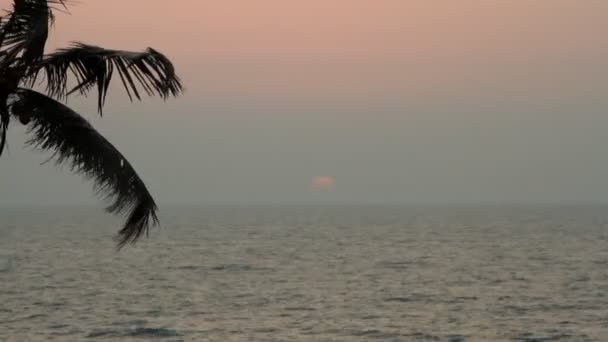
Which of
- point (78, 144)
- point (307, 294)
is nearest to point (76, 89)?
point (78, 144)

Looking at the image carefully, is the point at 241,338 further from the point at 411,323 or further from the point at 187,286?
the point at 187,286

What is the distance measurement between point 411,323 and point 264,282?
2667 centimetres

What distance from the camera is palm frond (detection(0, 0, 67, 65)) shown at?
56.6ft

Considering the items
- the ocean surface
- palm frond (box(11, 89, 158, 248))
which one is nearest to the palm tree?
palm frond (box(11, 89, 158, 248))

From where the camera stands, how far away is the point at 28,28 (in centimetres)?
1748

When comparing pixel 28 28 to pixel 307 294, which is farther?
pixel 307 294

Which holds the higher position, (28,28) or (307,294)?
(28,28)

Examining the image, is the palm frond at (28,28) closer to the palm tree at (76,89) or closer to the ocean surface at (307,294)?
the palm tree at (76,89)

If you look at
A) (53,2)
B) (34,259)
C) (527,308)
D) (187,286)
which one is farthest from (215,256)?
(53,2)

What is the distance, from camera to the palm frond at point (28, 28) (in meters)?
17.2

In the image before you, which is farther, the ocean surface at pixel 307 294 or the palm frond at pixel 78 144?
the ocean surface at pixel 307 294

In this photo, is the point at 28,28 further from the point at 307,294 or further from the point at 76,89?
the point at 307,294

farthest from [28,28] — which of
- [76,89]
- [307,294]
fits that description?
[307,294]

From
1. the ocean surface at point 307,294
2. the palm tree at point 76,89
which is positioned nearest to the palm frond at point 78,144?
the palm tree at point 76,89
